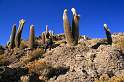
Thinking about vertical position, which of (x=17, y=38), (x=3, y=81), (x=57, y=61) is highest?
(x=17, y=38)

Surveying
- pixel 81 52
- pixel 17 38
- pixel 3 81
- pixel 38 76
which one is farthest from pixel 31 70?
pixel 17 38

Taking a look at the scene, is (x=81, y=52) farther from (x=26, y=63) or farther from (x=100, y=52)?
(x=26, y=63)

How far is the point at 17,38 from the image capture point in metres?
29.5

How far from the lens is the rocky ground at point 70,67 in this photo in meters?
19.9

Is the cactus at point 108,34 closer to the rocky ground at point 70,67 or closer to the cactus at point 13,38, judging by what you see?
the rocky ground at point 70,67

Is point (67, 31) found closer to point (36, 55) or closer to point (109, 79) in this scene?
point (36, 55)

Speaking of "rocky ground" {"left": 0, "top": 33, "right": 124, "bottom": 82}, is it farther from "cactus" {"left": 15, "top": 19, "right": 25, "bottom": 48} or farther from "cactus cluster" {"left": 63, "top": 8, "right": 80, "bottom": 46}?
"cactus" {"left": 15, "top": 19, "right": 25, "bottom": 48}

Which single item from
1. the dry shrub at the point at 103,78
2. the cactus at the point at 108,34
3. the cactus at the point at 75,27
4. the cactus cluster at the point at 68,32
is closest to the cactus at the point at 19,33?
the cactus cluster at the point at 68,32

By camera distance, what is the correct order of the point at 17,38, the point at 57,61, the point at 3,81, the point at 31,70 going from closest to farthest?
the point at 3,81 → the point at 31,70 → the point at 57,61 → the point at 17,38

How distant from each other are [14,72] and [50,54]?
13.0ft

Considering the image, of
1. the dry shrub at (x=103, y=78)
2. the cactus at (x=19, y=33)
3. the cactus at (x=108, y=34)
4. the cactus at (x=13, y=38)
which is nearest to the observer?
the dry shrub at (x=103, y=78)

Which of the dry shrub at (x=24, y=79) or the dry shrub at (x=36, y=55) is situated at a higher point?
the dry shrub at (x=36, y=55)

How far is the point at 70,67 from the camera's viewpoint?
70.3 feet

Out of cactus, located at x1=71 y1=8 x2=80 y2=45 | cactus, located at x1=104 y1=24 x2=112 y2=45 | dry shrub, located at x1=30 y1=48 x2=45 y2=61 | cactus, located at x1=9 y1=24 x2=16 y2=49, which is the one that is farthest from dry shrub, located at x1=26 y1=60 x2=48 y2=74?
cactus, located at x1=104 y1=24 x2=112 y2=45
